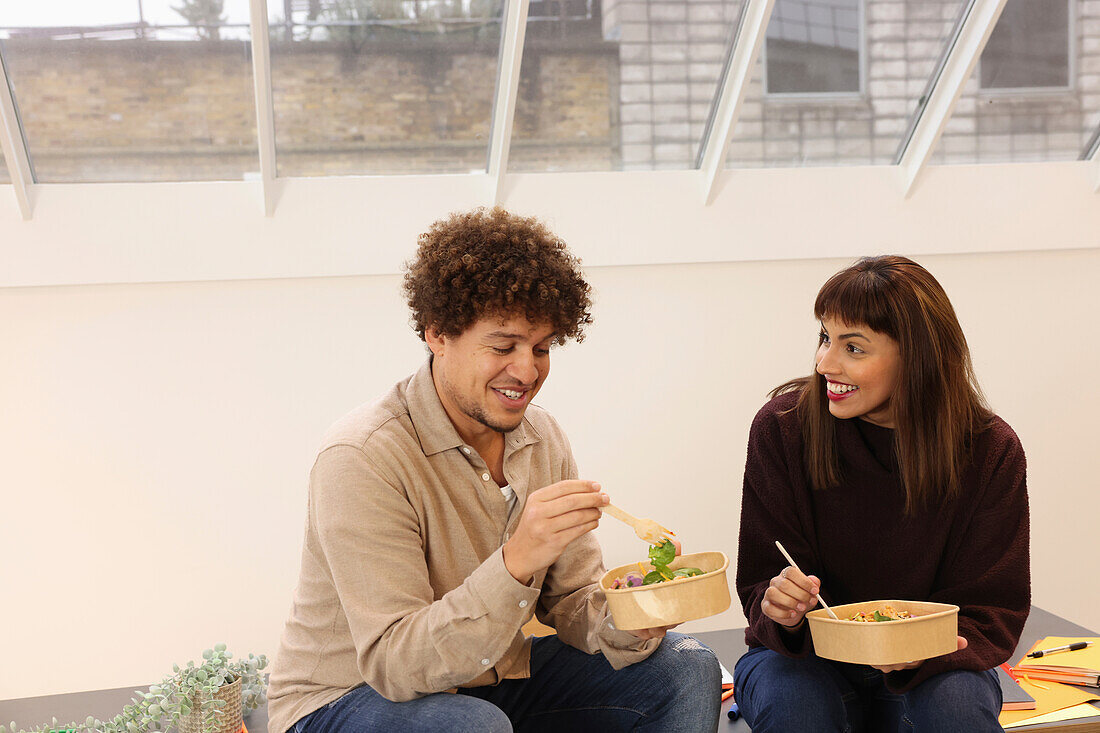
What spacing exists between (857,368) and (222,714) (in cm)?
147

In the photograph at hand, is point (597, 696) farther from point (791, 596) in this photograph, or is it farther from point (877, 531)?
point (877, 531)

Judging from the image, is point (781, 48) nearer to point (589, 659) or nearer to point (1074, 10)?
point (1074, 10)

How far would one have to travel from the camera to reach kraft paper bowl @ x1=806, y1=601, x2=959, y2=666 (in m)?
1.54

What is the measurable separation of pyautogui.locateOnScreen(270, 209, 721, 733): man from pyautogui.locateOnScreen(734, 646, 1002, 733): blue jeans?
15cm

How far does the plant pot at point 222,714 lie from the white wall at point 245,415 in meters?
1.17

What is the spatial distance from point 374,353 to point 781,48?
1666 millimetres

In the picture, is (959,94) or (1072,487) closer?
(959,94)

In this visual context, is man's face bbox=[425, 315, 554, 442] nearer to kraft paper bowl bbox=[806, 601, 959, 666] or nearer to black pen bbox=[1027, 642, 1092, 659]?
kraft paper bowl bbox=[806, 601, 959, 666]

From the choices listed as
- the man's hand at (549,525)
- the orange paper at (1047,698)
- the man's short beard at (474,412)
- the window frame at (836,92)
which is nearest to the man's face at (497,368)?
the man's short beard at (474,412)

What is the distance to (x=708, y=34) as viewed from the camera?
3.29m

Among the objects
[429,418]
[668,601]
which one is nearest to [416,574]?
[429,418]

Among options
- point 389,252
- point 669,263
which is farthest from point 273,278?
point 669,263

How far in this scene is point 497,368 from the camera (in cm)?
166

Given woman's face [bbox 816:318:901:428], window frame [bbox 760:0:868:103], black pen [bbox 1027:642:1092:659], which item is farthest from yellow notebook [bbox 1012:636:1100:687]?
window frame [bbox 760:0:868:103]
